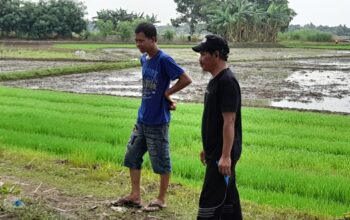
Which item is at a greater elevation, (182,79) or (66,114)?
(182,79)

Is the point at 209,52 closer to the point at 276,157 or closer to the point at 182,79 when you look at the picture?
the point at 182,79

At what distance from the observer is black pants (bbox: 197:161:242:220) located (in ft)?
11.3

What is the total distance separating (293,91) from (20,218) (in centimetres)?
1440

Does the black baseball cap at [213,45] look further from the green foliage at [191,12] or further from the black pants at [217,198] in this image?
the green foliage at [191,12]

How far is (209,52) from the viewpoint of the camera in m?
3.45

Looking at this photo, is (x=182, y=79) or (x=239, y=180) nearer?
(x=182, y=79)

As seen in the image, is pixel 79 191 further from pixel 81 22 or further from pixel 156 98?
pixel 81 22

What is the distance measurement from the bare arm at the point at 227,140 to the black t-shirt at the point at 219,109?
0.16 feet

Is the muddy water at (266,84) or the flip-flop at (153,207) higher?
the flip-flop at (153,207)

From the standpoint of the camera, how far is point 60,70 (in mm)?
22844

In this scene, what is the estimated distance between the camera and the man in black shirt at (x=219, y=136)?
3344 mm

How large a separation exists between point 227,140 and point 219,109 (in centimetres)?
23

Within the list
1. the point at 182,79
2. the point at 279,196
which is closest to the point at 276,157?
the point at 279,196

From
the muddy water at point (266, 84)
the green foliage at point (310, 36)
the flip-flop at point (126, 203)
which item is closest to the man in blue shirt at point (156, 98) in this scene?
the flip-flop at point (126, 203)
